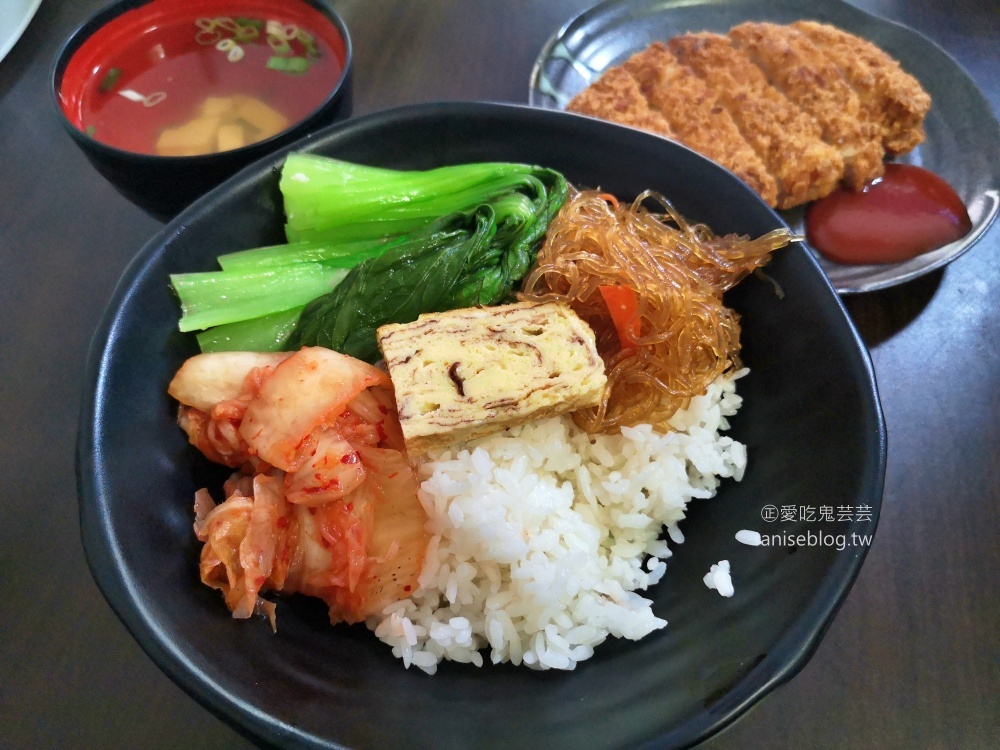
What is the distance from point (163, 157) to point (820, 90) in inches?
94.6

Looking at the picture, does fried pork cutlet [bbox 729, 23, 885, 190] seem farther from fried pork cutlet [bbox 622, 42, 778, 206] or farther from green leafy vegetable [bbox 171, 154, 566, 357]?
green leafy vegetable [bbox 171, 154, 566, 357]

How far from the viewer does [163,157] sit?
1.78m

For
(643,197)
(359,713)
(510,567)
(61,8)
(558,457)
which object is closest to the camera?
(359,713)

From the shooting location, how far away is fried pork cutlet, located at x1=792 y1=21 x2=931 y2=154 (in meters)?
2.45

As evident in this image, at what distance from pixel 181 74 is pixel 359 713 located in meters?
2.16

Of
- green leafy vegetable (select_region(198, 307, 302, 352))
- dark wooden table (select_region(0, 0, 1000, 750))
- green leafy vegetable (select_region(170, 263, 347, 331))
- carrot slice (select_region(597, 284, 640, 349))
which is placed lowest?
dark wooden table (select_region(0, 0, 1000, 750))

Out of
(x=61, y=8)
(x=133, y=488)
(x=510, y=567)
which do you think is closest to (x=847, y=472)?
(x=510, y=567)

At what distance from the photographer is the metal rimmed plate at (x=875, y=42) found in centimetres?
219

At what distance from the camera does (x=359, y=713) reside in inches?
49.3

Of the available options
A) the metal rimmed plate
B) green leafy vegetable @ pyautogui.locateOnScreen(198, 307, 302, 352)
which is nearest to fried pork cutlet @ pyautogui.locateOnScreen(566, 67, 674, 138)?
the metal rimmed plate

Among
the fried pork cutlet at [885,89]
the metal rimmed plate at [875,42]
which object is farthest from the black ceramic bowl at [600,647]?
the fried pork cutlet at [885,89]

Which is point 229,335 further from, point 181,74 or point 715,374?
point 715,374

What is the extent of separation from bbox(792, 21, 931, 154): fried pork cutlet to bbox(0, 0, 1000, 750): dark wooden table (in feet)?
1.78

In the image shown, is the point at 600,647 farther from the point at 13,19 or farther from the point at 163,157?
the point at 13,19
